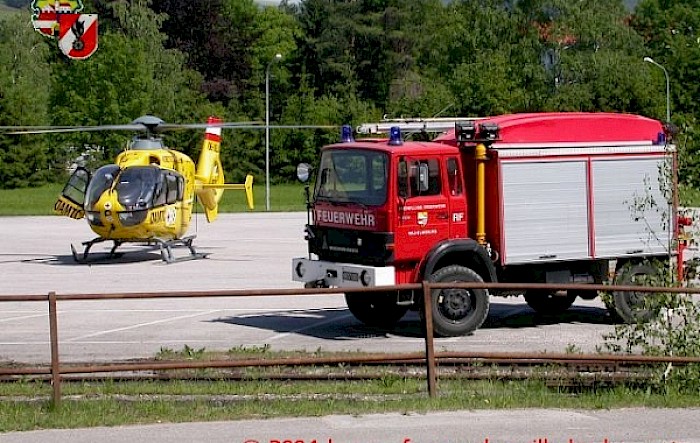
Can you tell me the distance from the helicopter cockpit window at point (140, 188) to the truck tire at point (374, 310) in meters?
11.7

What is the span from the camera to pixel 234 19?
371 ft

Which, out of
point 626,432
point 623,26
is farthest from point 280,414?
point 623,26

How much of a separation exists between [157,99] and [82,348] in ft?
207

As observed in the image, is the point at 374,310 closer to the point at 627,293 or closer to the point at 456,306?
the point at 456,306

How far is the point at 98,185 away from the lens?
95.2ft

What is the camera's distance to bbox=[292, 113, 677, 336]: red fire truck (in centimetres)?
1670

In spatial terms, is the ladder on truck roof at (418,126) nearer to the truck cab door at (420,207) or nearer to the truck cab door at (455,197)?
the truck cab door at (455,197)

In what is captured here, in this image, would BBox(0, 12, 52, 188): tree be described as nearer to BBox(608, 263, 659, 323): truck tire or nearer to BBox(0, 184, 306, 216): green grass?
BBox(0, 184, 306, 216): green grass

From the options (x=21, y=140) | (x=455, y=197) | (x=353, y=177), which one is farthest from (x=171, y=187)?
(x=21, y=140)

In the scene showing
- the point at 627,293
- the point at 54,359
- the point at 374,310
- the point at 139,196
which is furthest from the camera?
the point at 139,196

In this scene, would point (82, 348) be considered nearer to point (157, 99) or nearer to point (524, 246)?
point (524, 246)

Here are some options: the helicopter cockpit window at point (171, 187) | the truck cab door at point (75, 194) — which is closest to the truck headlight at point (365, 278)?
the helicopter cockpit window at point (171, 187)

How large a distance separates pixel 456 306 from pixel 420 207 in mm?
1385

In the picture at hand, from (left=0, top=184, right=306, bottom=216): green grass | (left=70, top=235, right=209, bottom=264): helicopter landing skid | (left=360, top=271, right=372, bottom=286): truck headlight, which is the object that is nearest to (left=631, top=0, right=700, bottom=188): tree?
(left=360, top=271, right=372, bottom=286): truck headlight
